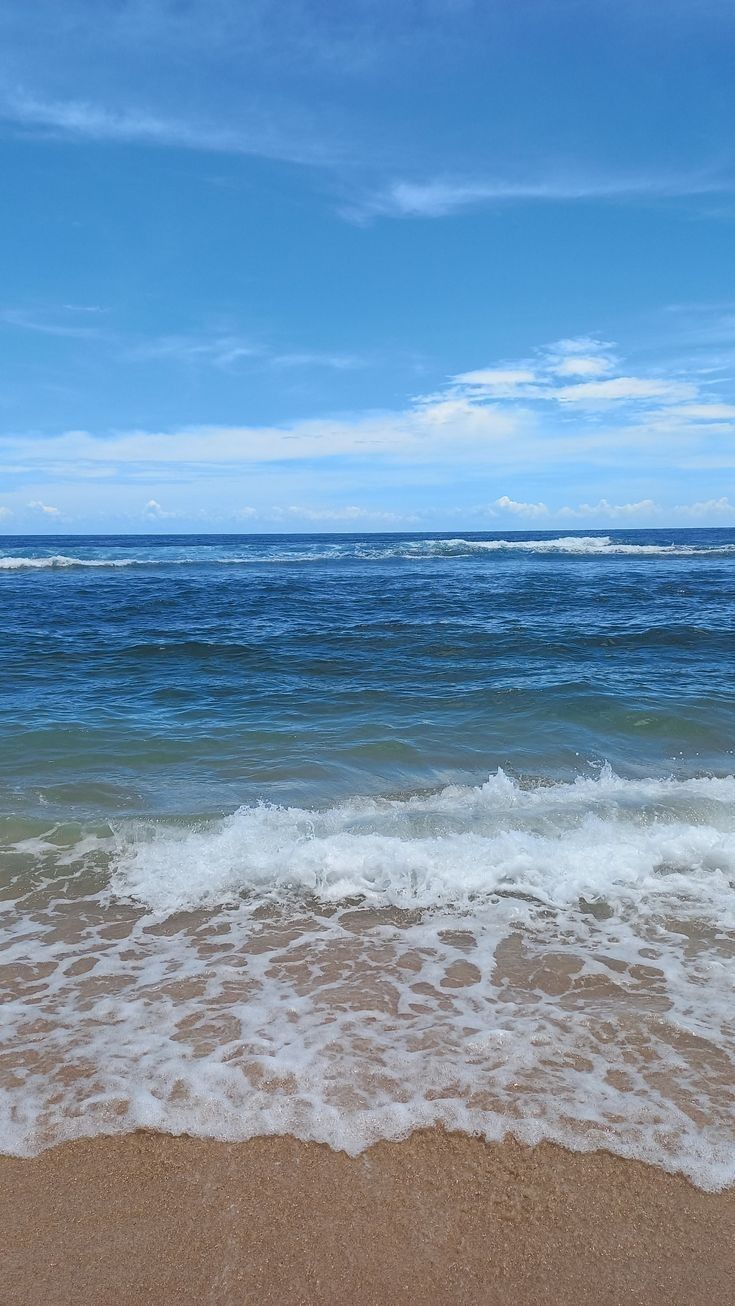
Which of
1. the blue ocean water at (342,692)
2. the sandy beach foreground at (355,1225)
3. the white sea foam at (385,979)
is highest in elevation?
the blue ocean water at (342,692)

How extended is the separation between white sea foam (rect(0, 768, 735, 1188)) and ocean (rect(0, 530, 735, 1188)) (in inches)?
0.8

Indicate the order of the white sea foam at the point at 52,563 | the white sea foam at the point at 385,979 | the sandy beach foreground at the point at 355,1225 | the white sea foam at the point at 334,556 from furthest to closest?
the white sea foam at the point at 334,556, the white sea foam at the point at 52,563, the white sea foam at the point at 385,979, the sandy beach foreground at the point at 355,1225

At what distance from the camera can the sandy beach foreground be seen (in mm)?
2566

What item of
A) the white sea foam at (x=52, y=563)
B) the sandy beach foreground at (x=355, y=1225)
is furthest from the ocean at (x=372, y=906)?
the white sea foam at (x=52, y=563)

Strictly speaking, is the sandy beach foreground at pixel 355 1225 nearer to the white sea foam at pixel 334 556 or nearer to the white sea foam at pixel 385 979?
the white sea foam at pixel 385 979

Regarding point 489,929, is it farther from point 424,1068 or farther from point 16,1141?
point 16,1141

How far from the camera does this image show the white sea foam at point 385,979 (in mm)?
3367

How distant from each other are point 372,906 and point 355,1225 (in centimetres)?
270

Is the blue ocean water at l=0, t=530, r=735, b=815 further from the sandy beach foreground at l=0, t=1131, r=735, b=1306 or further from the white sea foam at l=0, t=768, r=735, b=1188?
the sandy beach foreground at l=0, t=1131, r=735, b=1306

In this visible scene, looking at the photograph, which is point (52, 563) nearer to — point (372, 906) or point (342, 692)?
point (342, 692)

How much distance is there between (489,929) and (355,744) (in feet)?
15.0

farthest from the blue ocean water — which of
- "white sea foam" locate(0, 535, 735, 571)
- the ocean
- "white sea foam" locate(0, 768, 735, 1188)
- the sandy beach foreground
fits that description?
"white sea foam" locate(0, 535, 735, 571)

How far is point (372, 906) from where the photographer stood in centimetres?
548

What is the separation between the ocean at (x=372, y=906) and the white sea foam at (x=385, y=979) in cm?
2
